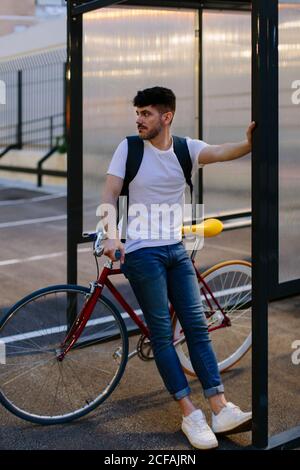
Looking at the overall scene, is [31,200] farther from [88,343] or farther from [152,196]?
[152,196]

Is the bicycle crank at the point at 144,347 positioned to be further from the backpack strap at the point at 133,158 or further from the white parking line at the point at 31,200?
the white parking line at the point at 31,200

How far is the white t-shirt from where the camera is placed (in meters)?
3.92

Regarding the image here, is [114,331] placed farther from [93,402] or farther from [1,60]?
[1,60]

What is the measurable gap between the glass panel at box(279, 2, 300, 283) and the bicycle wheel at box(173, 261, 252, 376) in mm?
844

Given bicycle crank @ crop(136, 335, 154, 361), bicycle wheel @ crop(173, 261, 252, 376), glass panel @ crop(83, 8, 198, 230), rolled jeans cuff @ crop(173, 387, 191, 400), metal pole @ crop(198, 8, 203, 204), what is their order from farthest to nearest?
1. metal pole @ crop(198, 8, 203, 204)
2. glass panel @ crop(83, 8, 198, 230)
3. bicycle wheel @ crop(173, 261, 252, 376)
4. bicycle crank @ crop(136, 335, 154, 361)
5. rolled jeans cuff @ crop(173, 387, 191, 400)

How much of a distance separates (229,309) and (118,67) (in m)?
1.91

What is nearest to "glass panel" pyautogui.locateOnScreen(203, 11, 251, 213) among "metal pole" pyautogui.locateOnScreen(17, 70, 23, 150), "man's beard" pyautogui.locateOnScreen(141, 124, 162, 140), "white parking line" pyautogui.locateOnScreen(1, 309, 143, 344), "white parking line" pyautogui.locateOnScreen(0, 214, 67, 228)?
"white parking line" pyautogui.locateOnScreen(1, 309, 143, 344)

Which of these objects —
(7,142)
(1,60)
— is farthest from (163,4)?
(1,60)

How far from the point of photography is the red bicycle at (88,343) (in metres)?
4.11

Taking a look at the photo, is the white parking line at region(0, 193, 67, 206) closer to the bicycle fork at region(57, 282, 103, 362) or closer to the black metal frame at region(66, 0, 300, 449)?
the bicycle fork at region(57, 282, 103, 362)

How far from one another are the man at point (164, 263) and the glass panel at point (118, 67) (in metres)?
1.49

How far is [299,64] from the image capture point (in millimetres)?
3777

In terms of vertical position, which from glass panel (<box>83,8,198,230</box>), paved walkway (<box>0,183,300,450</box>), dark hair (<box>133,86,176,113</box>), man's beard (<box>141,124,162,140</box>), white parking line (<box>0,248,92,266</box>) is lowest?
paved walkway (<box>0,183,300,450</box>)
